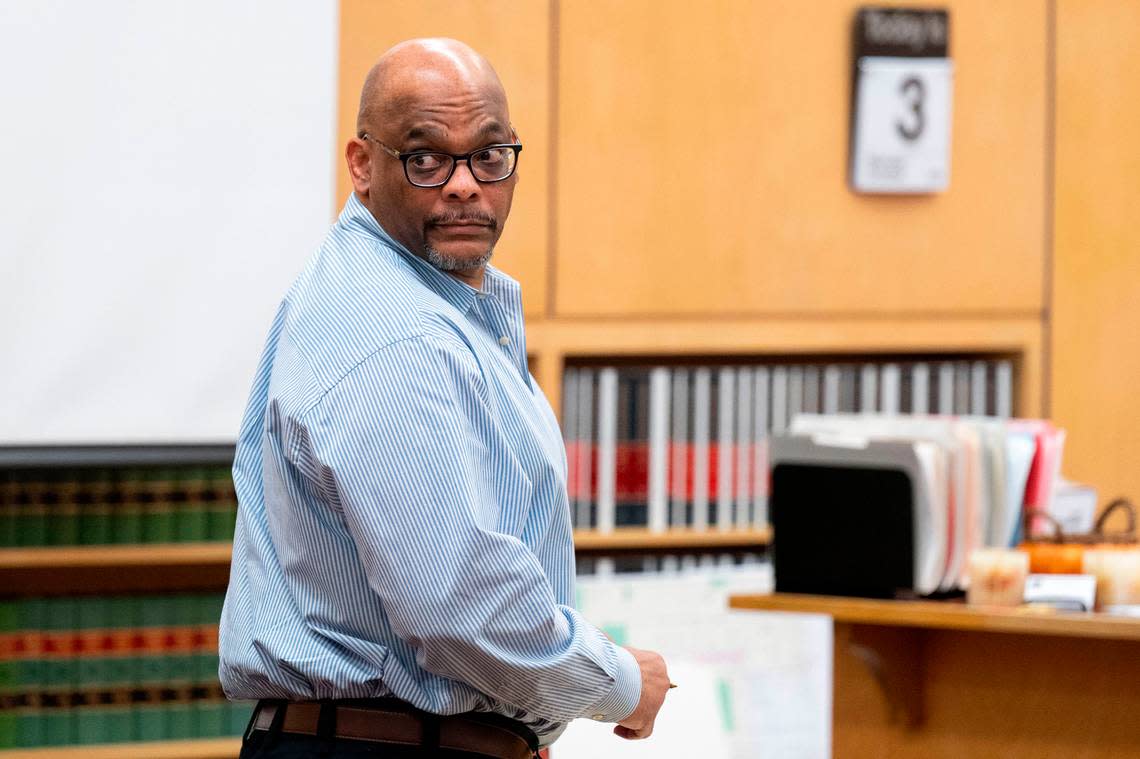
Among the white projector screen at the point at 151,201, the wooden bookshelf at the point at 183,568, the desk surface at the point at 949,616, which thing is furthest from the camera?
the wooden bookshelf at the point at 183,568

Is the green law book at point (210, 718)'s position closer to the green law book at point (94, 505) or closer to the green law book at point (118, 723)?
the green law book at point (118, 723)

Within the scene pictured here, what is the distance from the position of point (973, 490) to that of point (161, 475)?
1.79 metres

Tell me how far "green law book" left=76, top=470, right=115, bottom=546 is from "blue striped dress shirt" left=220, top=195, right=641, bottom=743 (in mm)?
1744

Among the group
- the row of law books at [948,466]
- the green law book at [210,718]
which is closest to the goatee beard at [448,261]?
the row of law books at [948,466]

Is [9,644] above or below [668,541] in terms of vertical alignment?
below

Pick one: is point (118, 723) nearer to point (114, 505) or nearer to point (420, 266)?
point (114, 505)

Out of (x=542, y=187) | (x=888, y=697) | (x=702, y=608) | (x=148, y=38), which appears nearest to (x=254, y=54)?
(x=148, y=38)

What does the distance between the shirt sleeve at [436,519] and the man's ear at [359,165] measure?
329mm

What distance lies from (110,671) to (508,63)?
169cm

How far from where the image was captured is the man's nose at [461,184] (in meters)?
1.63

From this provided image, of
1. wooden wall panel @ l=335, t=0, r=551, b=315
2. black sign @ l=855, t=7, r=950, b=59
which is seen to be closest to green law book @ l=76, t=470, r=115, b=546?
wooden wall panel @ l=335, t=0, r=551, b=315

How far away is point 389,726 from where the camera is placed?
5.11ft

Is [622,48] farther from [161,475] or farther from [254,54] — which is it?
[161,475]

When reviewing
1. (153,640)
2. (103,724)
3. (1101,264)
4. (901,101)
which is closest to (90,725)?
(103,724)
